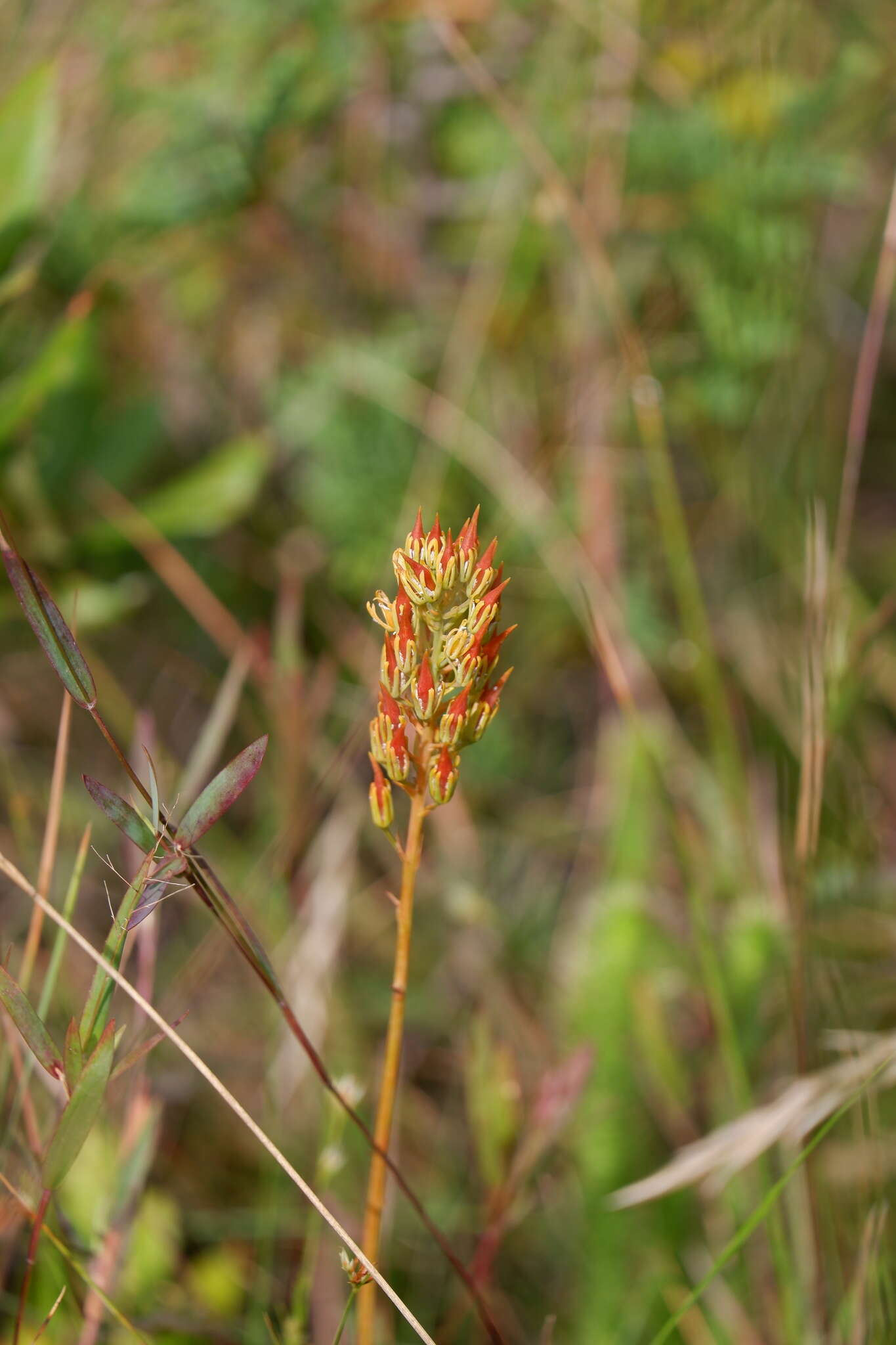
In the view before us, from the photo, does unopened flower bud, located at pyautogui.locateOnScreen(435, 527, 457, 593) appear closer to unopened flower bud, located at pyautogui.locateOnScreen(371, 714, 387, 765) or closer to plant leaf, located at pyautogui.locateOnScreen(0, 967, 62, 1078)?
unopened flower bud, located at pyautogui.locateOnScreen(371, 714, 387, 765)

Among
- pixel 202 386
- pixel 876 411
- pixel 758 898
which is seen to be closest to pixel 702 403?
pixel 876 411

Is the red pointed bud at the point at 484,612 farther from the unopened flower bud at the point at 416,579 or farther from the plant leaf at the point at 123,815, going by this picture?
the plant leaf at the point at 123,815

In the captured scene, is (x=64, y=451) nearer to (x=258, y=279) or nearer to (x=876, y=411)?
(x=258, y=279)

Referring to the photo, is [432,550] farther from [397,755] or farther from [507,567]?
[507,567]

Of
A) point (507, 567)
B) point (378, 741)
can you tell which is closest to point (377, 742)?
point (378, 741)

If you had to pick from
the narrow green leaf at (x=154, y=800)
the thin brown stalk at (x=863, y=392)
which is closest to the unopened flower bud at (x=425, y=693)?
the narrow green leaf at (x=154, y=800)

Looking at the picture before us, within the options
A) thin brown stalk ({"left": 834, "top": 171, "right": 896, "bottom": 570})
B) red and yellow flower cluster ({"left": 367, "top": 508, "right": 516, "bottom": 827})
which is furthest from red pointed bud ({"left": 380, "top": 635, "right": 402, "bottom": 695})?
thin brown stalk ({"left": 834, "top": 171, "right": 896, "bottom": 570})
